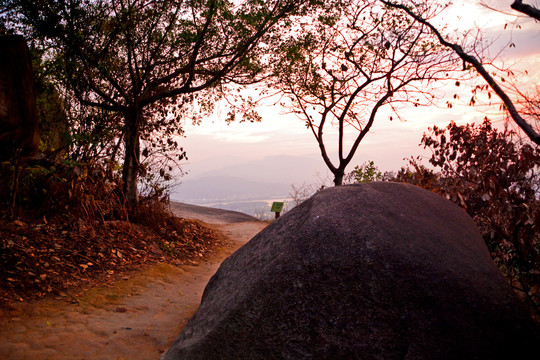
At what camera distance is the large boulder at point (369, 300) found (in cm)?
264

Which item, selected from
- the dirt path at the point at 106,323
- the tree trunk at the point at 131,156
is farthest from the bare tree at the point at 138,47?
the dirt path at the point at 106,323

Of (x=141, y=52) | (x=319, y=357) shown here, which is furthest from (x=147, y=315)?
(x=141, y=52)

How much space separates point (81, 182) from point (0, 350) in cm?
411

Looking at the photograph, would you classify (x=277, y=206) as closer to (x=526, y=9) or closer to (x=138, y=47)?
(x=138, y=47)

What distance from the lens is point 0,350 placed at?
3.79m

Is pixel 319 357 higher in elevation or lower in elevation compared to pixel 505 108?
lower

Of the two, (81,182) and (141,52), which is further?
(141,52)

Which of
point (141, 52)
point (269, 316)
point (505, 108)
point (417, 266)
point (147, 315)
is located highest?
point (141, 52)

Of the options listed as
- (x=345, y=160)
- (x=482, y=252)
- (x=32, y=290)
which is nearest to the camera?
(x=482, y=252)

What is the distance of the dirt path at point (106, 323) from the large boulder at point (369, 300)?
48.1 inches

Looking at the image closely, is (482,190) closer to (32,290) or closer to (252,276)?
(252,276)

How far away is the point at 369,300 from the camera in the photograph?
→ 2779 millimetres

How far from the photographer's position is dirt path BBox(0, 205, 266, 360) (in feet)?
13.1

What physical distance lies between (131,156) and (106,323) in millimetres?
5580
